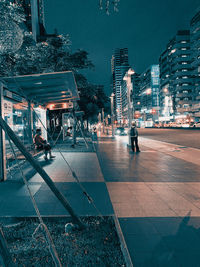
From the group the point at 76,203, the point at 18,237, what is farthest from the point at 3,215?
the point at 76,203

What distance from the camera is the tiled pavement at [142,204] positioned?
2748mm

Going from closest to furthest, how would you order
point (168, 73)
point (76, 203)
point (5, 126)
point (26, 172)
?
point (5, 126) < point (76, 203) < point (26, 172) < point (168, 73)

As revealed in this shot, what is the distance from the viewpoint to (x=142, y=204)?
4.38 meters

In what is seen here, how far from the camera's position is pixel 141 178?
663cm

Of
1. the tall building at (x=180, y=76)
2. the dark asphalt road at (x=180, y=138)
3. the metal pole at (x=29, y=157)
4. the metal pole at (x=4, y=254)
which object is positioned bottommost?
the dark asphalt road at (x=180, y=138)

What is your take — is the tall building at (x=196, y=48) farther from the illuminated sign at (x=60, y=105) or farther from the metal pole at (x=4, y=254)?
the metal pole at (x=4, y=254)

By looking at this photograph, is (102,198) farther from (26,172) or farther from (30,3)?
(30,3)

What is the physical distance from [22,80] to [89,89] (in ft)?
60.0

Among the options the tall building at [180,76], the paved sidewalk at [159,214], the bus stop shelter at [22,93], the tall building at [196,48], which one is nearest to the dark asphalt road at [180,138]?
the paved sidewalk at [159,214]

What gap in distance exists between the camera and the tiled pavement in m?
2.75

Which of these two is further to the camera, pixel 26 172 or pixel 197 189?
pixel 26 172

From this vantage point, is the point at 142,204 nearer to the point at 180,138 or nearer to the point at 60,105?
the point at 60,105

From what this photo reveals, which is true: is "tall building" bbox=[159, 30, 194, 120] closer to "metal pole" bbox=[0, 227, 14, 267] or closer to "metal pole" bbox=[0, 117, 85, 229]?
"metal pole" bbox=[0, 117, 85, 229]

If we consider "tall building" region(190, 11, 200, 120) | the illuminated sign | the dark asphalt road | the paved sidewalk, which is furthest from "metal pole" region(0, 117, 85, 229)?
"tall building" region(190, 11, 200, 120)
